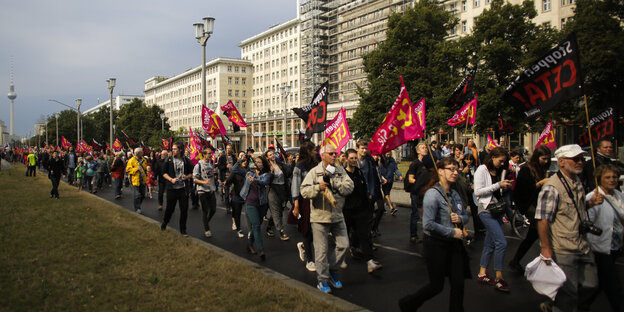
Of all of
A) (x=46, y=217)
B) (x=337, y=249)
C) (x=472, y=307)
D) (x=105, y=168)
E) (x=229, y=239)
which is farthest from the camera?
(x=105, y=168)

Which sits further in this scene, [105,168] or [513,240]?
[105,168]

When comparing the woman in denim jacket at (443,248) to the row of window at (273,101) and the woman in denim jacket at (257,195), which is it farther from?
the row of window at (273,101)

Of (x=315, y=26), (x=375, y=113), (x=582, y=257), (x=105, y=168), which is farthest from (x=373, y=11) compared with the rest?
(x=582, y=257)

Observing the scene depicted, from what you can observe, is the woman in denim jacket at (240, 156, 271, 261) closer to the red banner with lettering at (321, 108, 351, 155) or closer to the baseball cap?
the red banner with lettering at (321, 108, 351, 155)

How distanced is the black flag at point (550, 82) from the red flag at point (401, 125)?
126 centimetres

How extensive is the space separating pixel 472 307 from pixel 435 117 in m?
33.9

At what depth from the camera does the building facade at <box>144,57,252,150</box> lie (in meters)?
112

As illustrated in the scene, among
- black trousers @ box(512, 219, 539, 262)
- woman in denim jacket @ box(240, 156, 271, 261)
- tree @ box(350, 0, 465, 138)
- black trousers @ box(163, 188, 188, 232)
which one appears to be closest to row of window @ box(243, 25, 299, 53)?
tree @ box(350, 0, 465, 138)

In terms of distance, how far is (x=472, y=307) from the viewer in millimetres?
5277

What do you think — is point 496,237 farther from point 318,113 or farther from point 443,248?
Answer: point 318,113

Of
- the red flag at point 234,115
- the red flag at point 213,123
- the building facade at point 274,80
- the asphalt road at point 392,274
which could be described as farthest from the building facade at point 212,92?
the asphalt road at point 392,274

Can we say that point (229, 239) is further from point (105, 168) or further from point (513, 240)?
point (105, 168)

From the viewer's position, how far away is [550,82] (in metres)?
5.34

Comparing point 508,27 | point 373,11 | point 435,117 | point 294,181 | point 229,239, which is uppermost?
point 373,11
